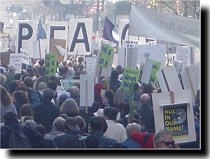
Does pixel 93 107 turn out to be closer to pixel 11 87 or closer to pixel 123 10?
pixel 11 87

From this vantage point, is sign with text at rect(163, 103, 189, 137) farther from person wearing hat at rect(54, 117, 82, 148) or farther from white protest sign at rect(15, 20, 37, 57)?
white protest sign at rect(15, 20, 37, 57)

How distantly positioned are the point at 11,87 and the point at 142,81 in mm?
2301

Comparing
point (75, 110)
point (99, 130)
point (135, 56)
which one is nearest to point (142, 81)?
point (135, 56)

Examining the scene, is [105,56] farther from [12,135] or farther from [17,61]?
[12,135]

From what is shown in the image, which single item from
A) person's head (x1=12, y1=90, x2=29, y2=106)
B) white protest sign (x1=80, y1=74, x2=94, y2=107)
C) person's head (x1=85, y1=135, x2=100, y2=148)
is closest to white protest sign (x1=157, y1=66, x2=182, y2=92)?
white protest sign (x1=80, y1=74, x2=94, y2=107)

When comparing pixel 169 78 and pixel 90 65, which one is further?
pixel 90 65

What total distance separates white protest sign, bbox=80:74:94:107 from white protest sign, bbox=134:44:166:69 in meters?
4.84

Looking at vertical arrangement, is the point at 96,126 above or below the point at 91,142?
above

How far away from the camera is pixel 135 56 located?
Result: 46.9 ft

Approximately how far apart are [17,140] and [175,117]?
5.29 ft

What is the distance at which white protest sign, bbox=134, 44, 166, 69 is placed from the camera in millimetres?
14627

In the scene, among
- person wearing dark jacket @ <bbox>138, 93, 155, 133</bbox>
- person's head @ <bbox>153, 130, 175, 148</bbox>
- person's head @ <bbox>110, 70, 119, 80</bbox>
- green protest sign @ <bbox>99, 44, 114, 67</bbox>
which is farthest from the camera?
green protest sign @ <bbox>99, 44, 114, 67</bbox>

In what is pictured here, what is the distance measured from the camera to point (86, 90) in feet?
31.3

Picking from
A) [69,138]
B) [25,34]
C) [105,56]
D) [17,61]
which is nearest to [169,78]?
[69,138]
